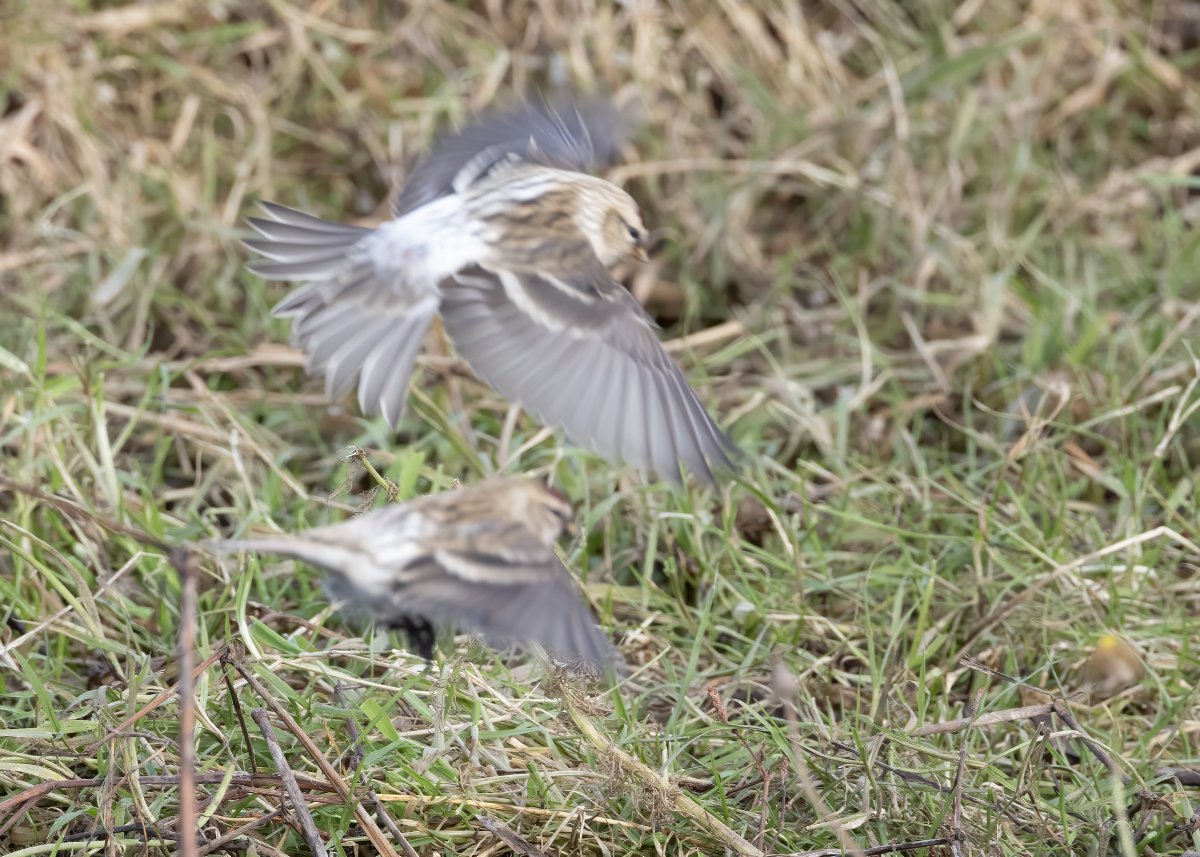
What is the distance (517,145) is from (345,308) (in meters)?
0.68

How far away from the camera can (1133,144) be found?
16.3 feet

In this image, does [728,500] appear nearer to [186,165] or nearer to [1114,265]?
[1114,265]

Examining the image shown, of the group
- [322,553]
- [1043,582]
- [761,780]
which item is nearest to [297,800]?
[322,553]

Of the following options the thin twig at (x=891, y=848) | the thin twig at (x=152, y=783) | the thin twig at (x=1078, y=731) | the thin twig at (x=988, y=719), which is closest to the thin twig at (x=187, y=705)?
the thin twig at (x=152, y=783)

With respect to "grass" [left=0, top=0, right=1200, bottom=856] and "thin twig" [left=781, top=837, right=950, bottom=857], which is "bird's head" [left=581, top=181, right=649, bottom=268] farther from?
"thin twig" [left=781, top=837, right=950, bottom=857]

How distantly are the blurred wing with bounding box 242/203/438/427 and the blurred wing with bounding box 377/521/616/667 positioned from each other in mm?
681

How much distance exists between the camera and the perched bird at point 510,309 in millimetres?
2439

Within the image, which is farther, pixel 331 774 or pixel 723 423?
pixel 723 423

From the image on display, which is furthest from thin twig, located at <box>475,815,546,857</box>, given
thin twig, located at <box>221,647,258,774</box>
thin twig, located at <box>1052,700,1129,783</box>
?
thin twig, located at <box>1052,700,1129,783</box>

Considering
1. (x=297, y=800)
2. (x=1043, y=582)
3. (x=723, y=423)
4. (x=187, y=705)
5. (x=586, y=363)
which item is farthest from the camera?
(x=723, y=423)

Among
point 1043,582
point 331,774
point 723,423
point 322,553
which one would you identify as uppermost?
point 322,553

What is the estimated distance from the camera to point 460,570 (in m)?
1.86

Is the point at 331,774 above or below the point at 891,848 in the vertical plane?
above

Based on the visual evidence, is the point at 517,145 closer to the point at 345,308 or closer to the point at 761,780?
the point at 345,308
